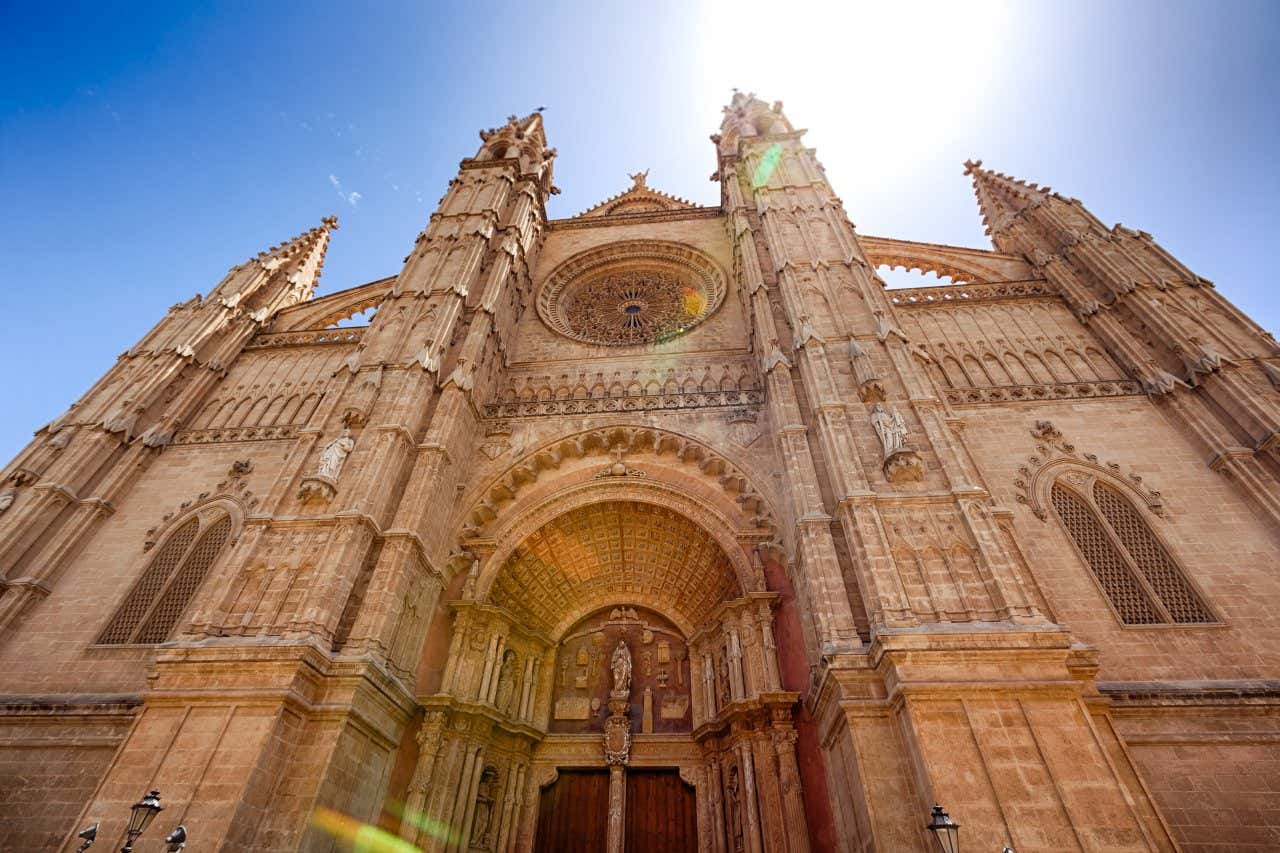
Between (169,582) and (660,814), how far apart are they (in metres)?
10.8

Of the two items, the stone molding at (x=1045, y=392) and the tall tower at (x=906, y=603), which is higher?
the stone molding at (x=1045, y=392)

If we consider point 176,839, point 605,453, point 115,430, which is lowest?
point 176,839

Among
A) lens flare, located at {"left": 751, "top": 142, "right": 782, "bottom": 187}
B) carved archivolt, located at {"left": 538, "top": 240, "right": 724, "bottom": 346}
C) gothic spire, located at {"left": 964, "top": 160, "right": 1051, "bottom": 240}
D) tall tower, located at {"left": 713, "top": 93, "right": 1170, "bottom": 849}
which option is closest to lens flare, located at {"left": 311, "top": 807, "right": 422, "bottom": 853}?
tall tower, located at {"left": 713, "top": 93, "right": 1170, "bottom": 849}

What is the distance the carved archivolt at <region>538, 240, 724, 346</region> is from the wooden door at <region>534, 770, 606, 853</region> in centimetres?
1167

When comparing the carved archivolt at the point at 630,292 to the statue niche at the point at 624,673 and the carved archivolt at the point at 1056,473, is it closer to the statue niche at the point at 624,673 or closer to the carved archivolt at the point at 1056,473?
the statue niche at the point at 624,673

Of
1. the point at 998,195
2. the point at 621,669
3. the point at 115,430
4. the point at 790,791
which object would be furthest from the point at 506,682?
the point at 998,195

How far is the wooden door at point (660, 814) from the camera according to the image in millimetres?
11406

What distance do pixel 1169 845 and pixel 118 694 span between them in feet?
50.9

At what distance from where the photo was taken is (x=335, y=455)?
11.8 metres

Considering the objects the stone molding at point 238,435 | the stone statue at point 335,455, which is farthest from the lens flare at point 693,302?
the stone molding at point 238,435

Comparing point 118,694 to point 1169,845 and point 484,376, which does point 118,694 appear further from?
point 1169,845

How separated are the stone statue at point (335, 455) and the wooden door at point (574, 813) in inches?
294

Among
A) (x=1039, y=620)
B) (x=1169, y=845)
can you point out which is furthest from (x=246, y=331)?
(x=1169, y=845)

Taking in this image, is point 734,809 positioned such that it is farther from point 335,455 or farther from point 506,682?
point 335,455
